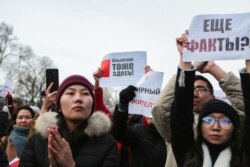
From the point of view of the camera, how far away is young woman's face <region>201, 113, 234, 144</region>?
10.1 feet

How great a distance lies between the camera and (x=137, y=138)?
14.6ft

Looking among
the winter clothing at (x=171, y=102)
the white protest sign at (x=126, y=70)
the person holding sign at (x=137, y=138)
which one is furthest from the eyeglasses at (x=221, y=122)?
the white protest sign at (x=126, y=70)

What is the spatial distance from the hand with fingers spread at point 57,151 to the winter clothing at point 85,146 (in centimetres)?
34

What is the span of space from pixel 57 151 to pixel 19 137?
111 inches

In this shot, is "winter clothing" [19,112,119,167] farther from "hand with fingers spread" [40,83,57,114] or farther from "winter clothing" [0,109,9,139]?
"winter clothing" [0,109,9,139]

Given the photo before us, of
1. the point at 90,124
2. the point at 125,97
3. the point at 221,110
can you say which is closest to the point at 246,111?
the point at 221,110

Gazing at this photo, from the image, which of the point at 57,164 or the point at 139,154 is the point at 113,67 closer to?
the point at 139,154

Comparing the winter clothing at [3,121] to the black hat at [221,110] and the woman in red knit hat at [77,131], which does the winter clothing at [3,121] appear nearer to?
the woman in red knit hat at [77,131]

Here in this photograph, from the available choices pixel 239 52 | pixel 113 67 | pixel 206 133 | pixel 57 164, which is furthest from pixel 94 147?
pixel 113 67

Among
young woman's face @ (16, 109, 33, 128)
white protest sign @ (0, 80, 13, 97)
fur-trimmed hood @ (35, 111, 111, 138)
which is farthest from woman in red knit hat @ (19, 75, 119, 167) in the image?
white protest sign @ (0, 80, 13, 97)

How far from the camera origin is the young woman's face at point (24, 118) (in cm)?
546

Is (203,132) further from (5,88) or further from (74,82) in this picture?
(5,88)

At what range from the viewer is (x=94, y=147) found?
3059 mm

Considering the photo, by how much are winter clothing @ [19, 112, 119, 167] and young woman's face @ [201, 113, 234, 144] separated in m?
0.66
